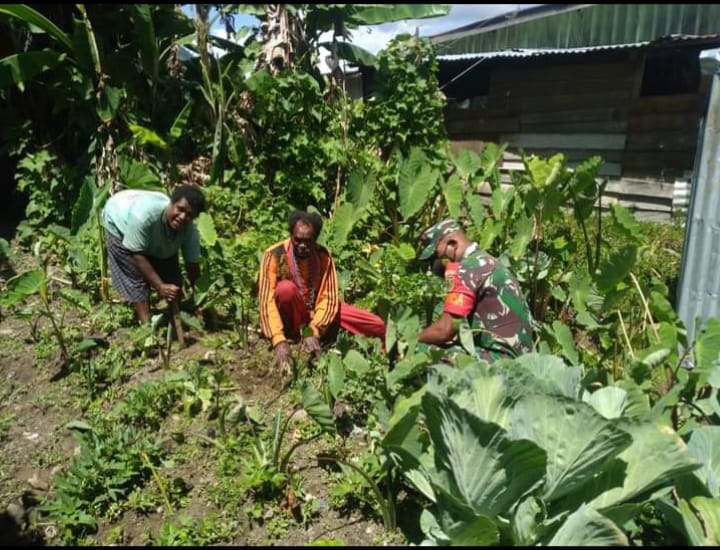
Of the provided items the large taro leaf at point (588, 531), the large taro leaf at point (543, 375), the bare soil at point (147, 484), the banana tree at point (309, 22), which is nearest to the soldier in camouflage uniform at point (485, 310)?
the large taro leaf at point (543, 375)

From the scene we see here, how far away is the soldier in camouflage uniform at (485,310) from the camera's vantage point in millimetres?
2875

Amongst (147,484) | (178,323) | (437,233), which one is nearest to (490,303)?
(437,233)

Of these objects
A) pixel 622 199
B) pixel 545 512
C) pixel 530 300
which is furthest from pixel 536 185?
pixel 622 199

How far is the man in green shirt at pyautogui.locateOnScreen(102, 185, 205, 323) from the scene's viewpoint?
3498 mm

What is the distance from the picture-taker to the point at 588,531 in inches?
66.2

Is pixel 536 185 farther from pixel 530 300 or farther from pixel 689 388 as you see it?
pixel 689 388

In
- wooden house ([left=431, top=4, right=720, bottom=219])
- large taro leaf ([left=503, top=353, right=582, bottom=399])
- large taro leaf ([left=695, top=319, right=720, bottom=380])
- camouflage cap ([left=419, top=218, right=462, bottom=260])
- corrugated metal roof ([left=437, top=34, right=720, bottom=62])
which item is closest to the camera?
large taro leaf ([left=503, top=353, right=582, bottom=399])

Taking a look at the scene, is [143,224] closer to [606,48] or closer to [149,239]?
[149,239]

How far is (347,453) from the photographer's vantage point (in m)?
2.65

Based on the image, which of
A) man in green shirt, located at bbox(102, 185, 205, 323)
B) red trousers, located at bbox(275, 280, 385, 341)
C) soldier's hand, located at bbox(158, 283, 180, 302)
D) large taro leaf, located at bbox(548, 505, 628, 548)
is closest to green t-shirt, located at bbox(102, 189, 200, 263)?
man in green shirt, located at bbox(102, 185, 205, 323)

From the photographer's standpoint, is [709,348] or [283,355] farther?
[283,355]

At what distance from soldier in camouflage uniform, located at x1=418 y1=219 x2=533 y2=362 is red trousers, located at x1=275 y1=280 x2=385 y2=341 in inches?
31.7

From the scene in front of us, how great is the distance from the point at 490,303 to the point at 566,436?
4.12 feet

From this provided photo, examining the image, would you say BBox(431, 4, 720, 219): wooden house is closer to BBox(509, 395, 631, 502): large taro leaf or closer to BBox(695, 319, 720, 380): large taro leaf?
BBox(695, 319, 720, 380): large taro leaf
